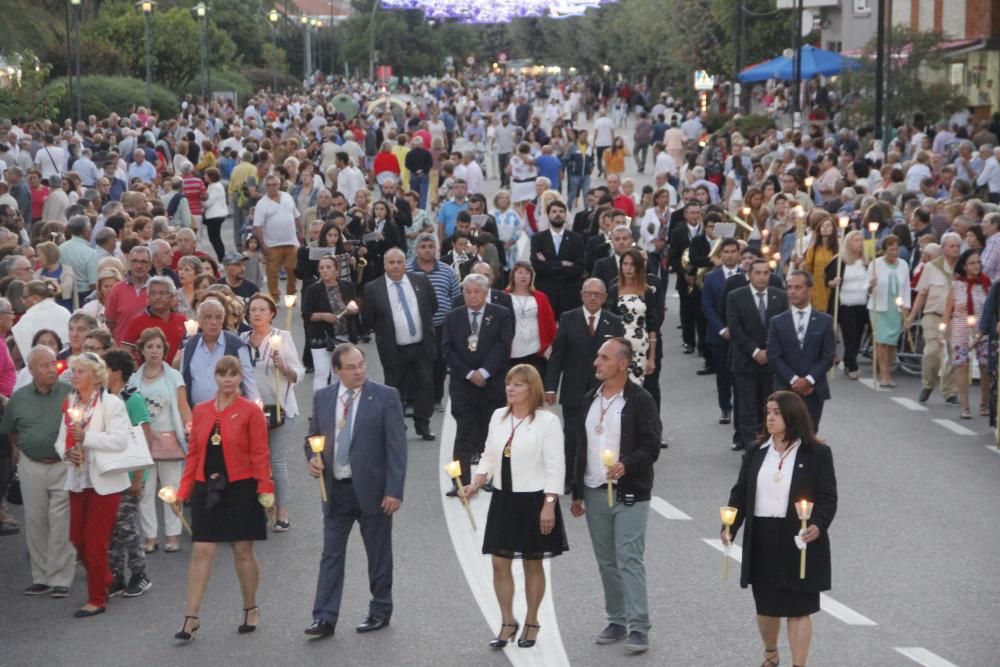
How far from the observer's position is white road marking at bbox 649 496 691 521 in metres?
14.0

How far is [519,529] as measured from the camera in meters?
10.3

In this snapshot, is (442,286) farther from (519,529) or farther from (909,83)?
(909,83)

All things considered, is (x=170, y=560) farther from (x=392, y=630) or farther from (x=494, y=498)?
Answer: (x=494, y=498)

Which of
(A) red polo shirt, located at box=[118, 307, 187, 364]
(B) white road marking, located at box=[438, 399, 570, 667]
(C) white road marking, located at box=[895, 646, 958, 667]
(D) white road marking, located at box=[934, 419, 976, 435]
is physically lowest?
(D) white road marking, located at box=[934, 419, 976, 435]

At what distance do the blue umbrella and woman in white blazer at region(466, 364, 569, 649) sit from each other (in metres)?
33.7

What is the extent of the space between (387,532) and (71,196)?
16.5 meters

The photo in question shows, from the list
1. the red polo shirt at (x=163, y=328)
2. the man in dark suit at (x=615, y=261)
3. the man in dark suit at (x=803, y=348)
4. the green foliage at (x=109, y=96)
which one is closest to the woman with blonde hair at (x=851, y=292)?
the man in dark suit at (x=615, y=261)

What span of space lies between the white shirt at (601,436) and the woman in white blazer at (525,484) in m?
0.22

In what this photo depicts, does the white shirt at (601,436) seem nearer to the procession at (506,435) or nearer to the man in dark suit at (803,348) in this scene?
the procession at (506,435)

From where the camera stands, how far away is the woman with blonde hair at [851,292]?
19.9 m

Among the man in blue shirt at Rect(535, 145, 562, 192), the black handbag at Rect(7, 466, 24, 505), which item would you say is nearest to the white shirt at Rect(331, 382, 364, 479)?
the black handbag at Rect(7, 466, 24, 505)

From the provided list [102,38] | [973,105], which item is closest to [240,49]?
[102,38]

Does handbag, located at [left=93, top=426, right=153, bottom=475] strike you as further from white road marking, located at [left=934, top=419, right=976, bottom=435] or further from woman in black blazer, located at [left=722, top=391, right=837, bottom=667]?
white road marking, located at [left=934, top=419, right=976, bottom=435]

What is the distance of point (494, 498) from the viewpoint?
34.5 feet
